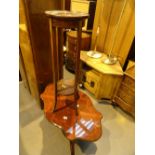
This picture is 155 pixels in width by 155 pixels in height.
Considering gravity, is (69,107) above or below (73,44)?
below

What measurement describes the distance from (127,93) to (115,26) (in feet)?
3.13

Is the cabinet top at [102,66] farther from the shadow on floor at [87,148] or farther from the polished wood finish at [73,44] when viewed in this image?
the shadow on floor at [87,148]

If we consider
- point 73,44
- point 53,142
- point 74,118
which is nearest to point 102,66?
point 73,44

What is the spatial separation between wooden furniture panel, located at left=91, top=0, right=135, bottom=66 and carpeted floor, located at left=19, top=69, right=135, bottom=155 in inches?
32.6

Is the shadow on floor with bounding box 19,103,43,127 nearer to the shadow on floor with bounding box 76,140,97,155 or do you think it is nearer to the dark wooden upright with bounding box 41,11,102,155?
the dark wooden upright with bounding box 41,11,102,155

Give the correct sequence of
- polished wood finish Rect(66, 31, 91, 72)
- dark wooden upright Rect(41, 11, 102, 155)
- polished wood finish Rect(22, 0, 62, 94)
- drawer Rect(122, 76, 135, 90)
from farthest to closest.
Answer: polished wood finish Rect(66, 31, 91, 72) < drawer Rect(122, 76, 135, 90) < polished wood finish Rect(22, 0, 62, 94) < dark wooden upright Rect(41, 11, 102, 155)

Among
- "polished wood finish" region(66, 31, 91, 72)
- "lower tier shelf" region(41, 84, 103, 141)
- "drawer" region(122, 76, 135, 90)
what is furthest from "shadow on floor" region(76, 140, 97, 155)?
"polished wood finish" region(66, 31, 91, 72)

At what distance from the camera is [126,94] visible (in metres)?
1.79

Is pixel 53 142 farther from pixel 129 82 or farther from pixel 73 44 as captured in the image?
pixel 73 44

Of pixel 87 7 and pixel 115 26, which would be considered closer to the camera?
pixel 115 26

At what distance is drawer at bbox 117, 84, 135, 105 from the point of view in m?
1.72

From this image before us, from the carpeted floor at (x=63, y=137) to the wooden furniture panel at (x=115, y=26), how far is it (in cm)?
83
